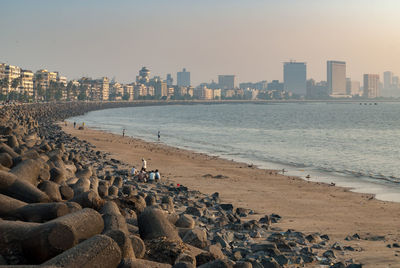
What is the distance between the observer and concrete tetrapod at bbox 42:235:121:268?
611 cm

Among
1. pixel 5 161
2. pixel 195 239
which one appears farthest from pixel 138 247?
pixel 5 161

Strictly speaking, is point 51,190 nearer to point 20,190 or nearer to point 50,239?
point 20,190

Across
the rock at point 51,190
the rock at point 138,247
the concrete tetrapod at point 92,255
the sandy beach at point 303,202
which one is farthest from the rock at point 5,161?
the concrete tetrapod at point 92,255

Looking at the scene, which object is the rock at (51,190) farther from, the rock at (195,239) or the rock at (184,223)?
the rock at (195,239)

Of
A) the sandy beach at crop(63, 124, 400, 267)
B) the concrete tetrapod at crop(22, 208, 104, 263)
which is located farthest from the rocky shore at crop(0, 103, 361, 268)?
the sandy beach at crop(63, 124, 400, 267)

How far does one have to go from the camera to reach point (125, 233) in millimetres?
7207

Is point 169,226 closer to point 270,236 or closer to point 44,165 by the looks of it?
point 270,236

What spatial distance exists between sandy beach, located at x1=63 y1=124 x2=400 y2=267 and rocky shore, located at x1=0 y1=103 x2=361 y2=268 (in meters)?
0.70

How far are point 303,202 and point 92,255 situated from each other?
14.3 m

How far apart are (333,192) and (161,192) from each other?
27.1 feet

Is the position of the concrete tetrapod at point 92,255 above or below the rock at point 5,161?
below

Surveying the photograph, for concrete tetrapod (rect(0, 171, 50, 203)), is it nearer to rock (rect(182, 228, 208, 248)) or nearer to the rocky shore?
the rocky shore

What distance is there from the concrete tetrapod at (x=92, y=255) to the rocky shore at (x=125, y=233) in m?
0.01

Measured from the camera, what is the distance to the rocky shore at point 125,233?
6.79 m
